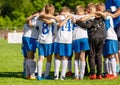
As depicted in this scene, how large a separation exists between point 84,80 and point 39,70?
1156 mm

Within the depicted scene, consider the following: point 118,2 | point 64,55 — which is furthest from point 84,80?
point 118,2

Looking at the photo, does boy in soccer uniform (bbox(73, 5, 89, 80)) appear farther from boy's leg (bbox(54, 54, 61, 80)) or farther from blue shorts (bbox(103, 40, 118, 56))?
blue shorts (bbox(103, 40, 118, 56))

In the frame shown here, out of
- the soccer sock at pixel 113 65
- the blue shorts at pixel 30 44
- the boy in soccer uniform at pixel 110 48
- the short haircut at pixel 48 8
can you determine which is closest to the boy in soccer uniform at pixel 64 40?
the short haircut at pixel 48 8

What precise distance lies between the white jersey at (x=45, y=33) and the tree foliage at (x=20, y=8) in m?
53.6

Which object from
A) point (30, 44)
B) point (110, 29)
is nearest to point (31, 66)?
point (30, 44)

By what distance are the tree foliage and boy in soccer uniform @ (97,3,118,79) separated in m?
53.3

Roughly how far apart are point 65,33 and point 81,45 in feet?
1.64

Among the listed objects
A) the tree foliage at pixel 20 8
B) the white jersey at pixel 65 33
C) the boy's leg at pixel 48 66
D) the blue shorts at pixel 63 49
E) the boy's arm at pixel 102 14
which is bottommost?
the boy's leg at pixel 48 66

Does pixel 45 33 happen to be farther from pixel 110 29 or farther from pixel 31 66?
pixel 110 29

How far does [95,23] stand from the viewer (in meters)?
10.9

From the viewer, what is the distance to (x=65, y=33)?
10867 millimetres

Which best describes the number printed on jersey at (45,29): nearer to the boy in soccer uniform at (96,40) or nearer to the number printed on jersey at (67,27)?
the number printed on jersey at (67,27)

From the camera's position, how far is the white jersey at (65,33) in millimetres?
10820

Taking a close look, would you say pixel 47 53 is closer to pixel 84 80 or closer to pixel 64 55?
pixel 64 55
